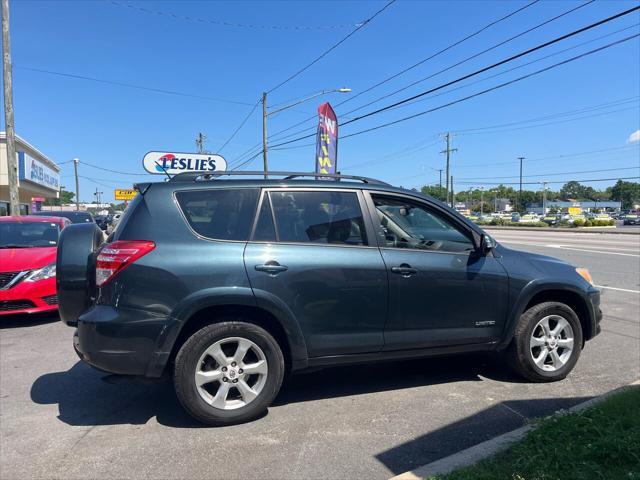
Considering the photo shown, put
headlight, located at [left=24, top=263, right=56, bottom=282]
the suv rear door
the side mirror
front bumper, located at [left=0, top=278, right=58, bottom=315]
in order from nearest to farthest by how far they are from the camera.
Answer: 1. the suv rear door
2. the side mirror
3. front bumper, located at [left=0, top=278, right=58, bottom=315]
4. headlight, located at [left=24, top=263, right=56, bottom=282]

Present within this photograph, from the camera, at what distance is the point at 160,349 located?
3629mm

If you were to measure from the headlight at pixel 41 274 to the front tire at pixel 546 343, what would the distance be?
601 cm

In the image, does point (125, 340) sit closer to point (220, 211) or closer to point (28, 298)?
point (220, 211)

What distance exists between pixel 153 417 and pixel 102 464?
2.42ft

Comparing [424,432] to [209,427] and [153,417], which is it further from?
[153,417]

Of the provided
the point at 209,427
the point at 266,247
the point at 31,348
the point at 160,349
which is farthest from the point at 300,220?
the point at 31,348

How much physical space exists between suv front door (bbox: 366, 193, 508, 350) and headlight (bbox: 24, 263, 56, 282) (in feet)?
16.4

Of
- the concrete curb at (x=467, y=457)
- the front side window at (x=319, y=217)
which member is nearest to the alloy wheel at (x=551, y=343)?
the concrete curb at (x=467, y=457)

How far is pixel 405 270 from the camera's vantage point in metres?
4.17

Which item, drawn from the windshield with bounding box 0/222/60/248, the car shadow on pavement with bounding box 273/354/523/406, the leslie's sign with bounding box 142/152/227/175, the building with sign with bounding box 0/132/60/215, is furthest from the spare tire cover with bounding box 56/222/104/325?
the building with sign with bounding box 0/132/60/215

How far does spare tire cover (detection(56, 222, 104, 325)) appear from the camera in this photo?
160 inches

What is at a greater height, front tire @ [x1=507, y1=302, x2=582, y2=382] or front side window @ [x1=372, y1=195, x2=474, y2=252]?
front side window @ [x1=372, y1=195, x2=474, y2=252]

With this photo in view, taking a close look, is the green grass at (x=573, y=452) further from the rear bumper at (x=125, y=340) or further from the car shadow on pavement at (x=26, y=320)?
the car shadow on pavement at (x=26, y=320)

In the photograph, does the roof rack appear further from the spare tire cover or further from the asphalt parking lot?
the asphalt parking lot
